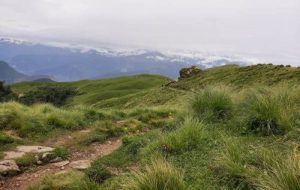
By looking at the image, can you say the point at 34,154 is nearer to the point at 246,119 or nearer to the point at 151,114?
the point at 246,119

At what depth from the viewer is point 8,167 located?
1301cm

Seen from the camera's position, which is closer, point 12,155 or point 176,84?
point 12,155

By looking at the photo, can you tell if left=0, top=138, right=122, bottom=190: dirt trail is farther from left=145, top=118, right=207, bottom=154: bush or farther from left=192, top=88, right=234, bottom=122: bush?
left=192, top=88, right=234, bottom=122: bush

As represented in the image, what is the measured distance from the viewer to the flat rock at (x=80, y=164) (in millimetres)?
12797

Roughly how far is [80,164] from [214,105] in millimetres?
4773

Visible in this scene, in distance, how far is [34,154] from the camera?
569 inches

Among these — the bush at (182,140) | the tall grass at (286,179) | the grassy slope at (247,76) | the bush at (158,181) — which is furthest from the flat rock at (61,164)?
the grassy slope at (247,76)

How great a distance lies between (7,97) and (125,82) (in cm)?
5017

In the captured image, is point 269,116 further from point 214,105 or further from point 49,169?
point 49,169

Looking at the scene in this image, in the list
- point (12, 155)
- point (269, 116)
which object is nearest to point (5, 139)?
point (12, 155)

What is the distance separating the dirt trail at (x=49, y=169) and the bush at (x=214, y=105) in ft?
10.9

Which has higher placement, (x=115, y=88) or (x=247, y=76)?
(x=247, y=76)

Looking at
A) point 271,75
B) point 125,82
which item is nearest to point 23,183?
point 271,75

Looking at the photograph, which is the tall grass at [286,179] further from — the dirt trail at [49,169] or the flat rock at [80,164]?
the dirt trail at [49,169]
